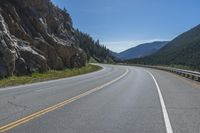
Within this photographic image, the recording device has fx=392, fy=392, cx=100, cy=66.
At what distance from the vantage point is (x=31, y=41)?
5106 cm

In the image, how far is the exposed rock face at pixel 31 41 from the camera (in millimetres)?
39938

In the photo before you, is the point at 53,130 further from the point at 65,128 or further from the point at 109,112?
the point at 109,112

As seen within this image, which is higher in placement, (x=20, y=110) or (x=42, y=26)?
(x=42, y=26)

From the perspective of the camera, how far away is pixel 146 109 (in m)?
13.4

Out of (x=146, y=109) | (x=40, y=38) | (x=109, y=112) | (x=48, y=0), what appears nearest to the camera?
(x=109, y=112)

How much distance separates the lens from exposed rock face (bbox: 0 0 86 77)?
3994 centimetres

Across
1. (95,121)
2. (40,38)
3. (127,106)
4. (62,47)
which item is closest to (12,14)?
(40,38)

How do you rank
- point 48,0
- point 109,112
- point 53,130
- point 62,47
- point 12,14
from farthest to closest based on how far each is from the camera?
1. point 48,0
2. point 62,47
3. point 12,14
4. point 109,112
5. point 53,130

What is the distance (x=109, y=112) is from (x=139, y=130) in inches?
132

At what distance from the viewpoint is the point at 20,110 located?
13.2m

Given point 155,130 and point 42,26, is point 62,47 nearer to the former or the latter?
point 42,26

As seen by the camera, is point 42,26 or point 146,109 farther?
point 42,26

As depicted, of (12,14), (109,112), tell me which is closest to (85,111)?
(109,112)

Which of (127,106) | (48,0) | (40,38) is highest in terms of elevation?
(48,0)
